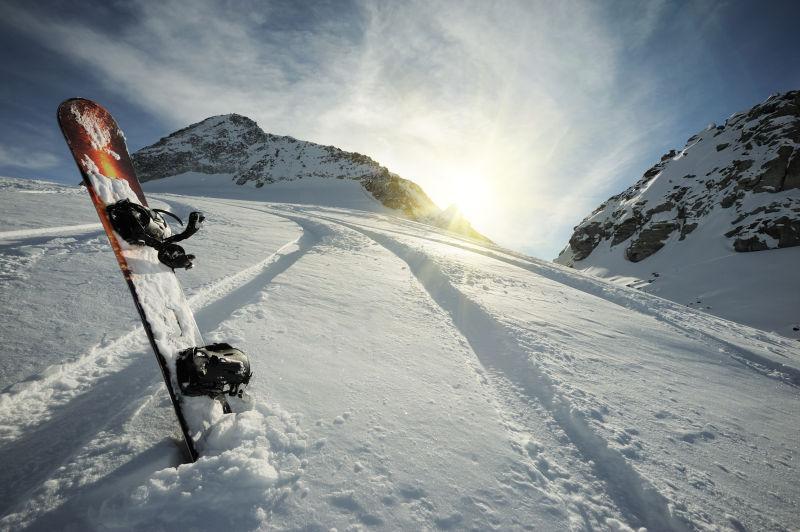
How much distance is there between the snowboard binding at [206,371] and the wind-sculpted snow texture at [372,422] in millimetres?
288

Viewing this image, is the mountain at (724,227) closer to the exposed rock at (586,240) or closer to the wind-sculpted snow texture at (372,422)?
the exposed rock at (586,240)

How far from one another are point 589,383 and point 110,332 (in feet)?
16.5

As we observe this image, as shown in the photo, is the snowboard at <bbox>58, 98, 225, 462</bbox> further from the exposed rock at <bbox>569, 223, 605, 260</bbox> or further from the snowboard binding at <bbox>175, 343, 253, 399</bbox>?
the exposed rock at <bbox>569, 223, 605, 260</bbox>

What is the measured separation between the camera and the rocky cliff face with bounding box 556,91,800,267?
21.7m

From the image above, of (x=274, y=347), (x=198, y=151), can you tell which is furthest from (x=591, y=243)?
(x=198, y=151)

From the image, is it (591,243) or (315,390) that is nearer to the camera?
(315,390)

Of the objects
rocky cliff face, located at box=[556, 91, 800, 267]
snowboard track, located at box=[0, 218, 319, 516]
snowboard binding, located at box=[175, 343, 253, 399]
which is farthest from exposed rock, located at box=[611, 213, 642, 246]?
snowboard track, located at box=[0, 218, 319, 516]

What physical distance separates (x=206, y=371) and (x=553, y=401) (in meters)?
3.15

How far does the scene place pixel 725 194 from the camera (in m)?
25.2

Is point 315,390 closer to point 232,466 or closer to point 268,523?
point 232,466

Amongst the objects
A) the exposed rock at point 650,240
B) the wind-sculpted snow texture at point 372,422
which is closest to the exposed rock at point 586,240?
the exposed rock at point 650,240

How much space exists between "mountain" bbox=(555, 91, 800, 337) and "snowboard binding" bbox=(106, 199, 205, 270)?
924 inches

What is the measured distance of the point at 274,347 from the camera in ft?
10.3

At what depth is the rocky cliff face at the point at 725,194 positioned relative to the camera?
21.7m
